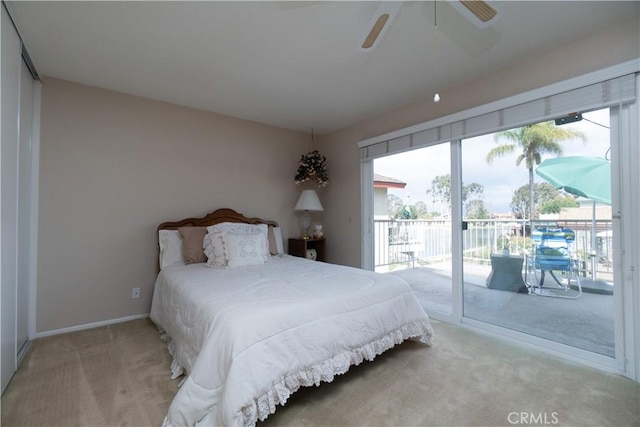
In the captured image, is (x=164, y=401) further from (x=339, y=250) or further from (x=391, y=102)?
(x=391, y=102)

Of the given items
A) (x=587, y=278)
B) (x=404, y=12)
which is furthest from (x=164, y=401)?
(x=587, y=278)

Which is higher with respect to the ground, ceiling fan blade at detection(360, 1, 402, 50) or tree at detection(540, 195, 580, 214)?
ceiling fan blade at detection(360, 1, 402, 50)

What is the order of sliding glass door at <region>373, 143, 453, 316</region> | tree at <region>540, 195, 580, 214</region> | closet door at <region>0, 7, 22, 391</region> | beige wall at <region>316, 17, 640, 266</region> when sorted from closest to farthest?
closet door at <region>0, 7, 22, 391</region> → beige wall at <region>316, 17, 640, 266</region> → tree at <region>540, 195, 580, 214</region> → sliding glass door at <region>373, 143, 453, 316</region>

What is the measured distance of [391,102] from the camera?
329cm

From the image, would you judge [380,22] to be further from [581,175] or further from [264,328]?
[581,175]

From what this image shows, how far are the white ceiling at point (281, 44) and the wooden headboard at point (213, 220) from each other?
1.32 meters

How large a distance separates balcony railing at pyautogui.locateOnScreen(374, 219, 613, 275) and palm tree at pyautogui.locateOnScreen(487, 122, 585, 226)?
270 millimetres

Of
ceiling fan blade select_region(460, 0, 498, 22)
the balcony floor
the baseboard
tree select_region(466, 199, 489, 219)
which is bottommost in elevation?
the baseboard

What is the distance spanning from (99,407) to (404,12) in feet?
9.90

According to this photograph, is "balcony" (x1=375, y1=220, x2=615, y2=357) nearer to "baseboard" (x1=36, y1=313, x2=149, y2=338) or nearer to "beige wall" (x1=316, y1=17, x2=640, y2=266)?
"beige wall" (x1=316, y1=17, x2=640, y2=266)

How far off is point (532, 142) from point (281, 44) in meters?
2.27

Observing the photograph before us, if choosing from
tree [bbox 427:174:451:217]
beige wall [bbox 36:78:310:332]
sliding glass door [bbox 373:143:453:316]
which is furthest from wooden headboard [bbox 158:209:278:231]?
tree [bbox 427:174:451:217]

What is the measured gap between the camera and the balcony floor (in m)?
2.17

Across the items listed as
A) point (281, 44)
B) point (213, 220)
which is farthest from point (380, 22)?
point (213, 220)
